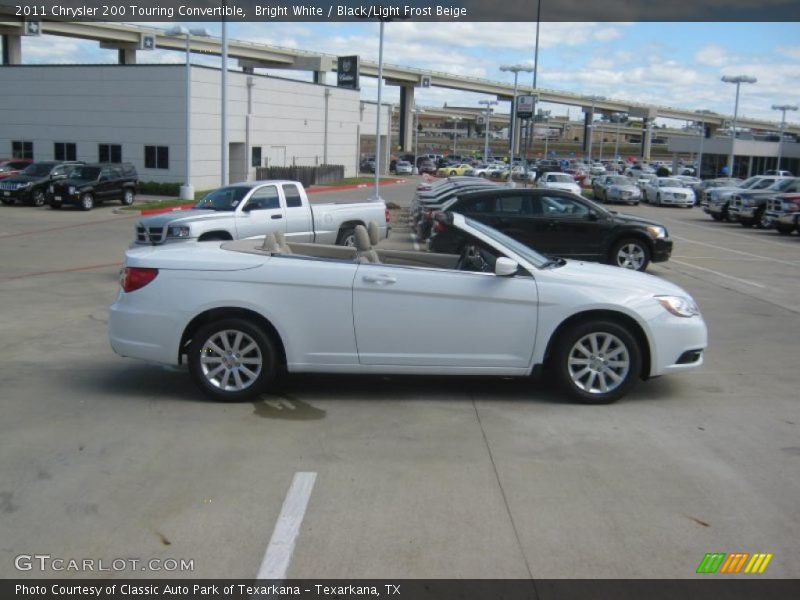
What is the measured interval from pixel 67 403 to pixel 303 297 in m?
2.25

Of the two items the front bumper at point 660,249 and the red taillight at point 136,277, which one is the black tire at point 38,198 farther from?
the red taillight at point 136,277

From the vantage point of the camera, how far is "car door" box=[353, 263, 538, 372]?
7055 mm

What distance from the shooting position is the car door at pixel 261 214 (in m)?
14.7

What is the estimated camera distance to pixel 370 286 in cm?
704

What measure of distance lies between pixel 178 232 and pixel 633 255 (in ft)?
28.9

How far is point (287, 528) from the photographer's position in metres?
4.70

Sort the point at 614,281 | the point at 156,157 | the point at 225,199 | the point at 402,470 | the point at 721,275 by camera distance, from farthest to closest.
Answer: the point at 156,157, the point at 721,275, the point at 225,199, the point at 614,281, the point at 402,470

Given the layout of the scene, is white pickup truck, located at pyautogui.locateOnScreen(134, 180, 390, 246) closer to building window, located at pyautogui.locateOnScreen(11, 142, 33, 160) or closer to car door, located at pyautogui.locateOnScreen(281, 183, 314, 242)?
car door, located at pyautogui.locateOnScreen(281, 183, 314, 242)

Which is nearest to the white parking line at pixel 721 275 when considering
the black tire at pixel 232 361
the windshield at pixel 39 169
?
the black tire at pixel 232 361

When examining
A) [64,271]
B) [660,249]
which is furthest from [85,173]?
[660,249]

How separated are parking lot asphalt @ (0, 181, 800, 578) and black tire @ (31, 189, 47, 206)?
24.2m

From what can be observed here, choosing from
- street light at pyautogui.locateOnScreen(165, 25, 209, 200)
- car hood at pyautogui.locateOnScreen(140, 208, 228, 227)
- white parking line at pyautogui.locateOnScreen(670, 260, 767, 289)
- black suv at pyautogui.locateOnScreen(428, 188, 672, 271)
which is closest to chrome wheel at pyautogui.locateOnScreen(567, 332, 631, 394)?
car hood at pyautogui.locateOnScreen(140, 208, 228, 227)

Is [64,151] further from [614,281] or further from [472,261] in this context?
[614,281]

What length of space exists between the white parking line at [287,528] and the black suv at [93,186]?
89.5ft
